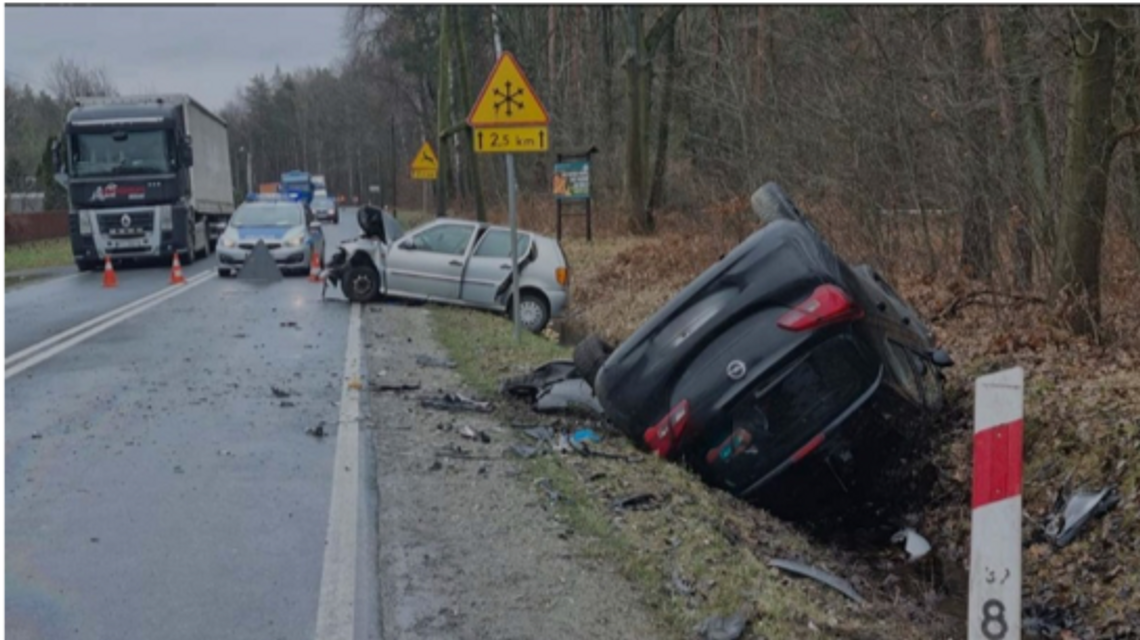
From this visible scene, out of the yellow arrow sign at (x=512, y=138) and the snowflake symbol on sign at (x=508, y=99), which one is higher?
the snowflake symbol on sign at (x=508, y=99)

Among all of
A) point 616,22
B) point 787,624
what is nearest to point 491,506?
point 787,624

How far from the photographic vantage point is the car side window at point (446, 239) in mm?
18828

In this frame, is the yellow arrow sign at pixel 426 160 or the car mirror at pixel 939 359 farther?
the yellow arrow sign at pixel 426 160

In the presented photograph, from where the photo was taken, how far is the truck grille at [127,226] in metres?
28.8

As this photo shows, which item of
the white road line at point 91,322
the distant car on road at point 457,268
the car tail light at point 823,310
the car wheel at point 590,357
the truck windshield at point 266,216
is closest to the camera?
the car tail light at point 823,310

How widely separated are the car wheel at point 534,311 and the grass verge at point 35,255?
19.0 m

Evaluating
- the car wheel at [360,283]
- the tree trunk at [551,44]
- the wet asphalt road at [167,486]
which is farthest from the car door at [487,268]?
the tree trunk at [551,44]

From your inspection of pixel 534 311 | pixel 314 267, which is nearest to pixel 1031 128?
pixel 534 311

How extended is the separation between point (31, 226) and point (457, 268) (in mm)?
30566

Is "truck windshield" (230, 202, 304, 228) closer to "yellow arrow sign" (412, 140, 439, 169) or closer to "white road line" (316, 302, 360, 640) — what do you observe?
"yellow arrow sign" (412, 140, 439, 169)

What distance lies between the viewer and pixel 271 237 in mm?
25766

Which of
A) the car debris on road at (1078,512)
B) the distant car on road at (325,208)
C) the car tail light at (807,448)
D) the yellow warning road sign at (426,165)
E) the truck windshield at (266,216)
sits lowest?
the distant car on road at (325,208)

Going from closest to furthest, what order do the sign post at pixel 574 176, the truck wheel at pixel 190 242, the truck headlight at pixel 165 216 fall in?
the sign post at pixel 574 176
the truck headlight at pixel 165 216
the truck wheel at pixel 190 242

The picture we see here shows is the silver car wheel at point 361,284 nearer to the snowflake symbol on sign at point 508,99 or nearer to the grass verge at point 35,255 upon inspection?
the snowflake symbol on sign at point 508,99
